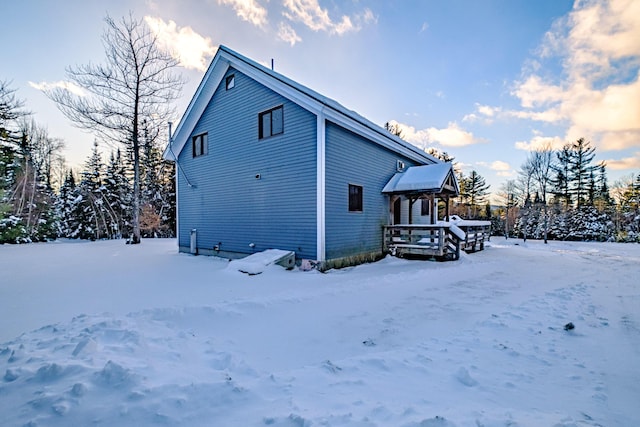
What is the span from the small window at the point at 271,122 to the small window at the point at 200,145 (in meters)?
3.23

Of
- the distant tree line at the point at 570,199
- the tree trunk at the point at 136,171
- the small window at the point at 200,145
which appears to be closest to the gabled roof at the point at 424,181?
the small window at the point at 200,145

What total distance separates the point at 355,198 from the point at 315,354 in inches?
261

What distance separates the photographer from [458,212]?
97.7ft

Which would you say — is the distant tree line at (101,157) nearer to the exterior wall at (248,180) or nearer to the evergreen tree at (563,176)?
the exterior wall at (248,180)

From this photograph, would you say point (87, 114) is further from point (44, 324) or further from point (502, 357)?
→ point (502, 357)

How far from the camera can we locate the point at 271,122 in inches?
358

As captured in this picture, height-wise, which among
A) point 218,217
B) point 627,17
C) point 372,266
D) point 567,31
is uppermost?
point 567,31

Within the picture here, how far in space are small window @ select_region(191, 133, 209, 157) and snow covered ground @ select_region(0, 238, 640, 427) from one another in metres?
6.54

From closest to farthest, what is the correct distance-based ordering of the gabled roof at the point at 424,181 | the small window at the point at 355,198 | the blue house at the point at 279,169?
1. the blue house at the point at 279,169
2. the small window at the point at 355,198
3. the gabled roof at the point at 424,181

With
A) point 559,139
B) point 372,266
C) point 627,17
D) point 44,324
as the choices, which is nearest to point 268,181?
point 372,266

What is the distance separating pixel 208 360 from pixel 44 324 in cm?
261

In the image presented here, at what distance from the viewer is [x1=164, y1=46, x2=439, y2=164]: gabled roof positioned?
794 centimetres

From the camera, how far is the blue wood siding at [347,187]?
8.17 m

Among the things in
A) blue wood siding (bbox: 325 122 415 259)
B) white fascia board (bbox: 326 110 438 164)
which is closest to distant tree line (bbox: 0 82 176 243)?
blue wood siding (bbox: 325 122 415 259)
